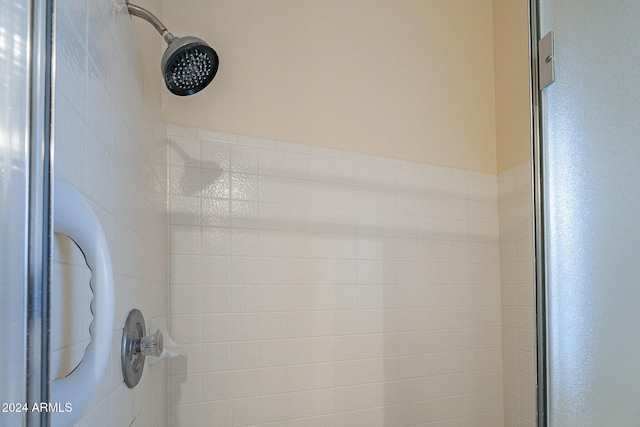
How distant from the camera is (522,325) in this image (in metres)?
1.97

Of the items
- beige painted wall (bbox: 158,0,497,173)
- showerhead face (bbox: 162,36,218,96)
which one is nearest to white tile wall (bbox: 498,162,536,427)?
beige painted wall (bbox: 158,0,497,173)

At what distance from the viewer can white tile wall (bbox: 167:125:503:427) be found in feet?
5.17

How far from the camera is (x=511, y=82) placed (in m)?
2.12

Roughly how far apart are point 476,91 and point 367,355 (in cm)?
125

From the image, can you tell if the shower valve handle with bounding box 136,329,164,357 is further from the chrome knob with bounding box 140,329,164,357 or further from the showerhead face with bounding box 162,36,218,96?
the showerhead face with bounding box 162,36,218,96

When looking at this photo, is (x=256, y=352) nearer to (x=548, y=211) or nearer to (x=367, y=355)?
(x=367, y=355)

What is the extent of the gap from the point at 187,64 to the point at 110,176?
388 millimetres

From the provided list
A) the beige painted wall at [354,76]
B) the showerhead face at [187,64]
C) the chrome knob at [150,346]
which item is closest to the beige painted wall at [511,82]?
the beige painted wall at [354,76]

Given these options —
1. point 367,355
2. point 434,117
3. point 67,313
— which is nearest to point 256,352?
point 367,355

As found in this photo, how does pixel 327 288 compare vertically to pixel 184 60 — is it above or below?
below

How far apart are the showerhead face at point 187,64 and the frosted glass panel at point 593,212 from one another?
0.70 metres

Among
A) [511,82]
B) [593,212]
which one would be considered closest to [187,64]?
[593,212]

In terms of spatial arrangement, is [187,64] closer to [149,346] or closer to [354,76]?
[149,346]

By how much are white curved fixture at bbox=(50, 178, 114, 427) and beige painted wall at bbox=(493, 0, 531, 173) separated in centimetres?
188
